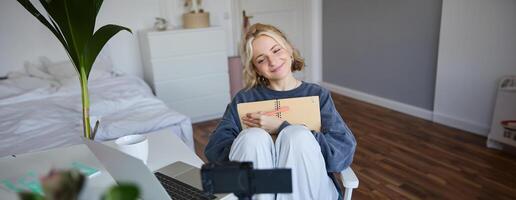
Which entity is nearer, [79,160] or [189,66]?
[79,160]

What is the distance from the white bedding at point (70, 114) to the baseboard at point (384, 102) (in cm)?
208

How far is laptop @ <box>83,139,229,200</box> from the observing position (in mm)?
763

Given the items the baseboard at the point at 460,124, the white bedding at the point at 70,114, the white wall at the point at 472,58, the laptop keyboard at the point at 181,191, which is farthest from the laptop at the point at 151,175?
the baseboard at the point at 460,124

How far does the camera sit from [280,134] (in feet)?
3.91

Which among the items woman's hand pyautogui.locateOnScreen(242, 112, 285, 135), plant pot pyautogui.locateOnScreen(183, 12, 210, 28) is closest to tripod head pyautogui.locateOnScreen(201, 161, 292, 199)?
woman's hand pyautogui.locateOnScreen(242, 112, 285, 135)

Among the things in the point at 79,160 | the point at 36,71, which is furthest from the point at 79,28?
the point at 36,71

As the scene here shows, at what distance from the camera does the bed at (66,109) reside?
2162 mm

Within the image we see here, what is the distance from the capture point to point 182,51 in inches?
139

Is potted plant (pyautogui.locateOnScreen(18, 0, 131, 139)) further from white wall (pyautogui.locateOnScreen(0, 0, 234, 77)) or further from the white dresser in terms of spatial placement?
white wall (pyautogui.locateOnScreen(0, 0, 234, 77))

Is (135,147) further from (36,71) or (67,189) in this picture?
(36,71)

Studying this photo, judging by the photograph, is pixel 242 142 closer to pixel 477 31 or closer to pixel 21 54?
pixel 477 31

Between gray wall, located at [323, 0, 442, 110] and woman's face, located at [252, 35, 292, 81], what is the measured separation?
7.38 feet

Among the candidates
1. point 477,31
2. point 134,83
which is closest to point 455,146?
point 477,31

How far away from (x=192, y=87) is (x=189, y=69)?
0.54 feet
